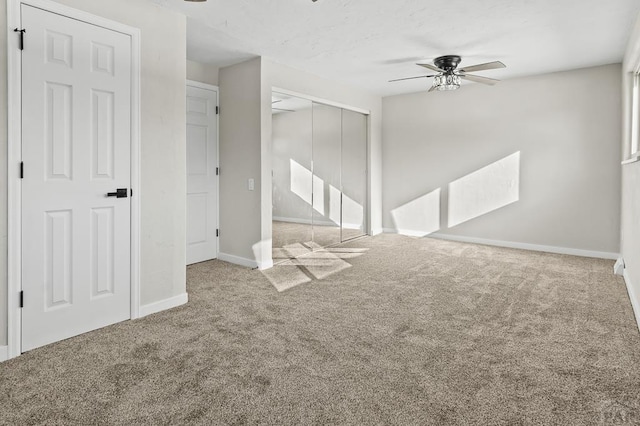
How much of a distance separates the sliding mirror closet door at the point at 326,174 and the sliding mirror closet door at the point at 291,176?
0.15 metres

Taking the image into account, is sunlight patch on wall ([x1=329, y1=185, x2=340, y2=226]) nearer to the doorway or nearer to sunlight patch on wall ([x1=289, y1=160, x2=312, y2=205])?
the doorway

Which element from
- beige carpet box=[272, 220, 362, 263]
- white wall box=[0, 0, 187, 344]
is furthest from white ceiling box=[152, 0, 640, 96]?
beige carpet box=[272, 220, 362, 263]

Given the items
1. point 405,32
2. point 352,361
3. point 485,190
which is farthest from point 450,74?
point 352,361

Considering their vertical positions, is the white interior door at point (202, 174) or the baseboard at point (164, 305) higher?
the white interior door at point (202, 174)

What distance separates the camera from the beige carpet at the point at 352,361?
1.85 m

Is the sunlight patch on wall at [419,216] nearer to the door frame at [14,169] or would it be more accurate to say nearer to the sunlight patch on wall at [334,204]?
the sunlight patch on wall at [334,204]

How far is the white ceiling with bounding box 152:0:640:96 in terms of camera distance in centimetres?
322

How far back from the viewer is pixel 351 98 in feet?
20.4

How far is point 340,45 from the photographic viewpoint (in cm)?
421

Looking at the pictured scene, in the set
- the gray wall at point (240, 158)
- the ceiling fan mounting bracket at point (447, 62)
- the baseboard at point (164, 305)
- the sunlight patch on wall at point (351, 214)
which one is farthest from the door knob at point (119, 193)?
the sunlight patch on wall at point (351, 214)

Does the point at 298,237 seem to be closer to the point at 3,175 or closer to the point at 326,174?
the point at 326,174

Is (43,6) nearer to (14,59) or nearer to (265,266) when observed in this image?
(14,59)

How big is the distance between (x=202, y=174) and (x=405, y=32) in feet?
9.54

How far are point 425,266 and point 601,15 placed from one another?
2.98 metres
